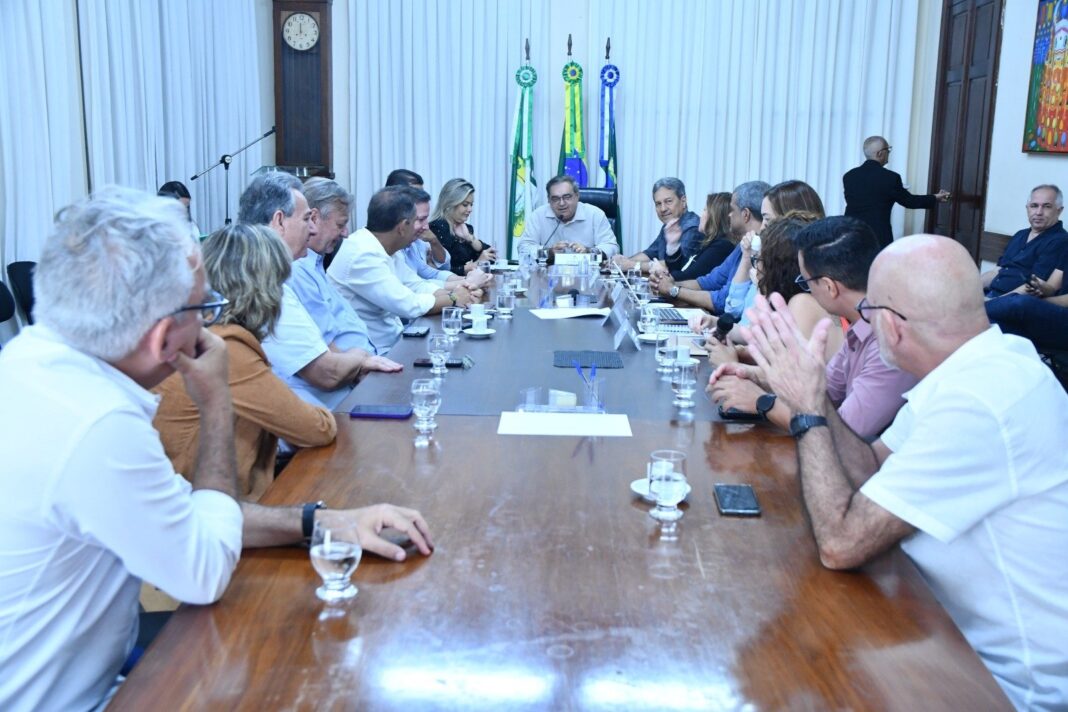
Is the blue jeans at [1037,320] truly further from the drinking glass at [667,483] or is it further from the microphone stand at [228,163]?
the microphone stand at [228,163]

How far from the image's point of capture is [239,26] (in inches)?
308

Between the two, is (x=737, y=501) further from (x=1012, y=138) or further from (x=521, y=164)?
(x=521, y=164)

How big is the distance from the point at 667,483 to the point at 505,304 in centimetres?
264

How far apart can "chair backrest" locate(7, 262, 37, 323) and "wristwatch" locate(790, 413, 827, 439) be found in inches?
167

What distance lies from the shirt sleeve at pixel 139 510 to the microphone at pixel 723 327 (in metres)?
2.69

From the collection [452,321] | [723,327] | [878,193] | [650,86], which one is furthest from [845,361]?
[650,86]

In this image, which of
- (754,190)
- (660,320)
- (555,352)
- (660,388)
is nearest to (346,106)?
(754,190)

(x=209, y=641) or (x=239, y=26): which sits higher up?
(x=239, y=26)

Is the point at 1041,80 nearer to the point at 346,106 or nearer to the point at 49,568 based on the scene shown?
the point at 346,106

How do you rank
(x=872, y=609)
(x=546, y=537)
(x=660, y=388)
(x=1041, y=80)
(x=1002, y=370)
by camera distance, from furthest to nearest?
(x=1041, y=80) → (x=660, y=388) → (x=546, y=537) → (x=1002, y=370) → (x=872, y=609)

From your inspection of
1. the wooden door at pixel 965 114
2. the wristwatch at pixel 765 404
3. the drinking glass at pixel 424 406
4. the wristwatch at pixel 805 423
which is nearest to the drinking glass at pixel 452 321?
the drinking glass at pixel 424 406

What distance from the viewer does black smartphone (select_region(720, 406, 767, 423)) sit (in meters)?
2.53

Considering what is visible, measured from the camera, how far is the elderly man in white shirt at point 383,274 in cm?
443

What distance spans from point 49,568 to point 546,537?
77cm
